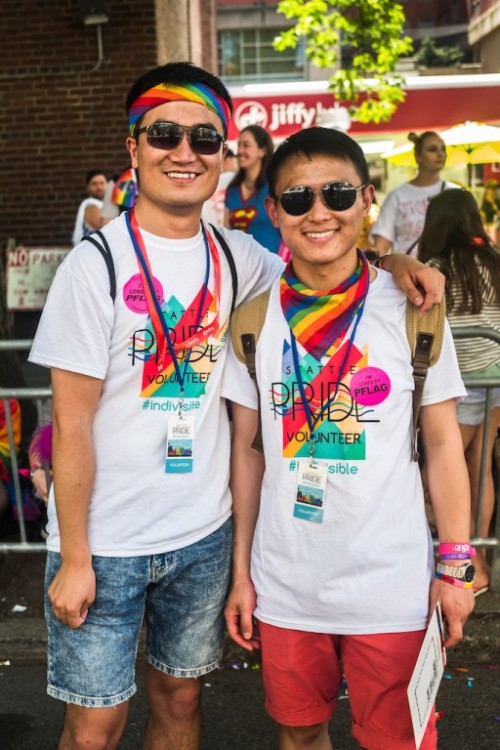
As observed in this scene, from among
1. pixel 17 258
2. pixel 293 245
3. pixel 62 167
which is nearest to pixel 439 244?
pixel 293 245

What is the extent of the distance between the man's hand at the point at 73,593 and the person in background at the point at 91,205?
22.3 feet

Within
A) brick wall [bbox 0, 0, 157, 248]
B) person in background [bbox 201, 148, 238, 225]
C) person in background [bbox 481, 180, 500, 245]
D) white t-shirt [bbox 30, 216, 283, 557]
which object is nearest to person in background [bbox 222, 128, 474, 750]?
white t-shirt [bbox 30, 216, 283, 557]

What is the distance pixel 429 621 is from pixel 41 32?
9090 millimetres

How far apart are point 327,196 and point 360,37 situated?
722 cm

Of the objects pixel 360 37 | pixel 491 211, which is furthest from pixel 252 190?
pixel 491 211

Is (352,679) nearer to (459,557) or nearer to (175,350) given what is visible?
(459,557)

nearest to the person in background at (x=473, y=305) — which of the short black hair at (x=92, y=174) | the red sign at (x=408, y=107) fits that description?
the short black hair at (x=92, y=174)

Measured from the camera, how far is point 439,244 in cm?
423

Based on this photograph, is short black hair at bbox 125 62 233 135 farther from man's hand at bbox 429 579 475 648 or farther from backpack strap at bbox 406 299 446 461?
man's hand at bbox 429 579 475 648

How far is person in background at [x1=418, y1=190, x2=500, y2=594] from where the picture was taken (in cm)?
407

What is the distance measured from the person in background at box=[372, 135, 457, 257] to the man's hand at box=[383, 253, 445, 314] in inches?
174

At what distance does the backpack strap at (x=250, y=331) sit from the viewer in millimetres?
2242

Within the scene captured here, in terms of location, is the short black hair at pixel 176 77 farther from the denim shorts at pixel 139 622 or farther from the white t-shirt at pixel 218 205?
the white t-shirt at pixel 218 205

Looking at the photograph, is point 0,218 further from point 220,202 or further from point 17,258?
point 220,202
